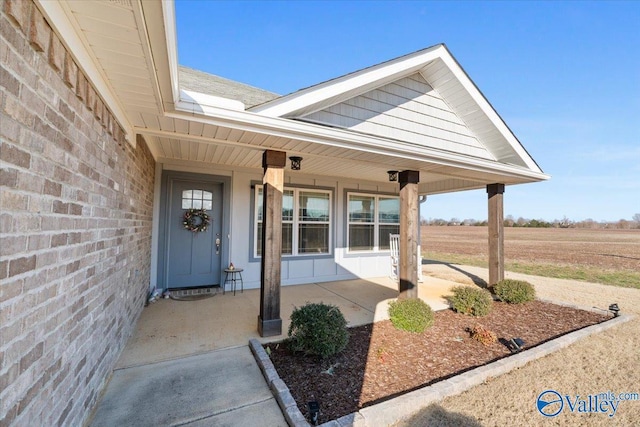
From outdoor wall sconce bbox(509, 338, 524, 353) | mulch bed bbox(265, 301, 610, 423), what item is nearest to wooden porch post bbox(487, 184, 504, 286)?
mulch bed bbox(265, 301, 610, 423)

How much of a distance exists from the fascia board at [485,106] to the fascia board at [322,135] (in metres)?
0.42

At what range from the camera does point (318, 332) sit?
9.57 ft

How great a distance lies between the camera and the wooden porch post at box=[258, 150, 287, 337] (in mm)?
3527

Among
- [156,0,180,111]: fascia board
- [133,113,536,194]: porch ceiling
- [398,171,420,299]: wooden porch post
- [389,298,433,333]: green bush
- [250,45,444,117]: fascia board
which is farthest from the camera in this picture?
[398,171,420,299]: wooden porch post

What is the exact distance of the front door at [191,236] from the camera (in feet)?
17.2

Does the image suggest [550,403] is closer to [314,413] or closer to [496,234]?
[314,413]

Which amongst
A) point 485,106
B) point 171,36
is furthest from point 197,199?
point 485,106

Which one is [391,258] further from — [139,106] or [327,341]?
[139,106]

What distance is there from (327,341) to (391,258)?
469cm

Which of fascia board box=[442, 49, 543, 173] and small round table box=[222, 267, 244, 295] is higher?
fascia board box=[442, 49, 543, 173]

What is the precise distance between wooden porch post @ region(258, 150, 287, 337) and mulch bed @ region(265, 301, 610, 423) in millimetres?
338

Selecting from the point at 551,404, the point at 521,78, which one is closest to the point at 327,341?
the point at 551,404

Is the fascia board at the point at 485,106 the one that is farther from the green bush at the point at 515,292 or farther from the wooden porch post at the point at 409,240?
the green bush at the point at 515,292

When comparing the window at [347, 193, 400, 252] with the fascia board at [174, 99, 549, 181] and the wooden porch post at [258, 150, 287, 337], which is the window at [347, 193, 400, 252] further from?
the wooden porch post at [258, 150, 287, 337]
